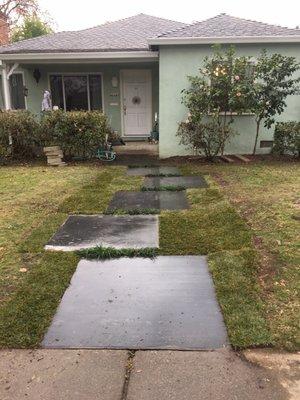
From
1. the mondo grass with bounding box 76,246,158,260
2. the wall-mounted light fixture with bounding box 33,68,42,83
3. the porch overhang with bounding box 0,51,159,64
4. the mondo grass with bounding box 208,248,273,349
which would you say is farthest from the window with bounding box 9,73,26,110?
the mondo grass with bounding box 208,248,273,349

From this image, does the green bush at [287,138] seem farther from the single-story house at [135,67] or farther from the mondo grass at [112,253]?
the mondo grass at [112,253]

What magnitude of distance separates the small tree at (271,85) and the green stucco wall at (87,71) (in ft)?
15.3

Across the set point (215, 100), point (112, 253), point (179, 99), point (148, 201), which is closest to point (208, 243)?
point (112, 253)

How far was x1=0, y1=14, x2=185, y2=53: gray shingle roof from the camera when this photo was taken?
1193cm

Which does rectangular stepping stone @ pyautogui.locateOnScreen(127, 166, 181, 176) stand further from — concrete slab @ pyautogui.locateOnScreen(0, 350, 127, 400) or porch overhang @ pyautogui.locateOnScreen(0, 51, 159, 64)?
concrete slab @ pyautogui.locateOnScreen(0, 350, 127, 400)

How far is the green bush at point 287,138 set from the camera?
32.7 feet

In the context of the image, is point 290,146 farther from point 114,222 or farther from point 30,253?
point 30,253

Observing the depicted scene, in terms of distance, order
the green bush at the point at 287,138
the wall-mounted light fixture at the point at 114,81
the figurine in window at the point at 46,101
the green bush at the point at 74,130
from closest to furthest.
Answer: the green bush at the point at 74,130, the green bush at the point at 287,138, the figurine in window at the point at 46,101, the wall-mounted light fixture at the point at 114,81

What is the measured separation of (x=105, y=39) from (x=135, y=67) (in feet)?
4.37

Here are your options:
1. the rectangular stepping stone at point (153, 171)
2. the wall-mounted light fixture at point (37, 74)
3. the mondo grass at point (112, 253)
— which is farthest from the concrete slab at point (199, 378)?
the wall-mounted light fixture at point (37, 74)

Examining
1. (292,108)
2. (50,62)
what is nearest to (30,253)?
(292,108)

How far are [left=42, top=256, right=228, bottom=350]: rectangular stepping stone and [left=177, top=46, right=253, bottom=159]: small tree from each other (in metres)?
6.17

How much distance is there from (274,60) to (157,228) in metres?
6.28

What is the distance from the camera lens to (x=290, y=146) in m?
10.3
